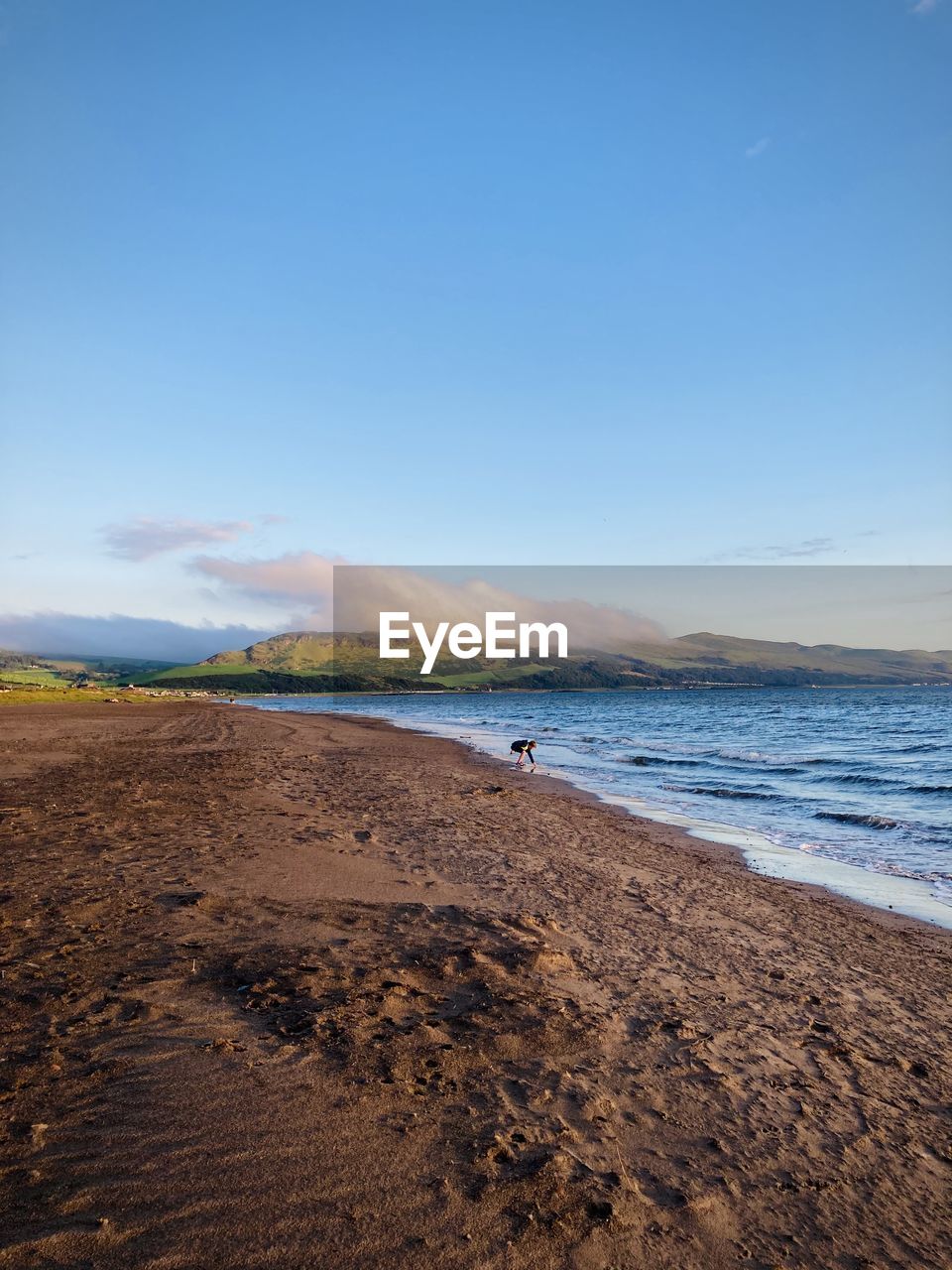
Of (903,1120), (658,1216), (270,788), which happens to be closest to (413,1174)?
(658,1216)

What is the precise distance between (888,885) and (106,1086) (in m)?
13.1

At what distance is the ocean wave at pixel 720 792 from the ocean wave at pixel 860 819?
2.91 metres

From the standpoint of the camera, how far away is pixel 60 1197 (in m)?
3.67

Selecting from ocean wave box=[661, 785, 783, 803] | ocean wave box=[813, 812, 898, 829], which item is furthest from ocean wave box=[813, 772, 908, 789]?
ocean wave box=[813, 812, 898, 829]

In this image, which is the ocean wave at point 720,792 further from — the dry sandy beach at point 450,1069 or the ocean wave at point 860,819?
the dry sandy beach at point 450,1069

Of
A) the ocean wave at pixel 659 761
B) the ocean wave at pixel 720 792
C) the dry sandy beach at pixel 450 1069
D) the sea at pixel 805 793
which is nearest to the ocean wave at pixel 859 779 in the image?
the sea at pixel 805 793

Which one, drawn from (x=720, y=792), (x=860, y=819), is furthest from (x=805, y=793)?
(x=860, y=819)

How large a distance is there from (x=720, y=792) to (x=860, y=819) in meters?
5.78

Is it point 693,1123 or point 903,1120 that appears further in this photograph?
point 903,1120

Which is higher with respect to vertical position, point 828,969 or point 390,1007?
point 390,1007

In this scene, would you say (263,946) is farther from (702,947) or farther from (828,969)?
(828,969)

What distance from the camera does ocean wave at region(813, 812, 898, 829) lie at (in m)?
18.6

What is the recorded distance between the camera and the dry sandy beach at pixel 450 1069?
3713mm

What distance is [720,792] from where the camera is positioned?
24.7 m
